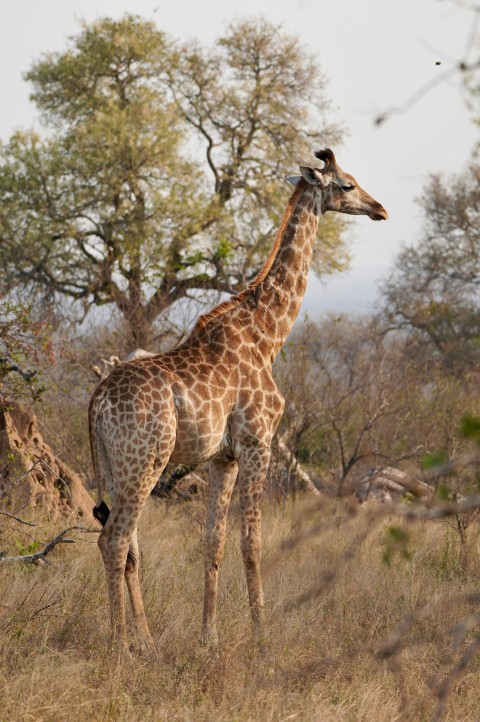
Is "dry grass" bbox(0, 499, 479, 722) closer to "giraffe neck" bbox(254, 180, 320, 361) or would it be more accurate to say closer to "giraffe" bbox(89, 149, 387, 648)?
"giraffe" bbox(89, 149, 387, 648)

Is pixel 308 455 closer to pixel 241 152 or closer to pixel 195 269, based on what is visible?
pixel 195 269

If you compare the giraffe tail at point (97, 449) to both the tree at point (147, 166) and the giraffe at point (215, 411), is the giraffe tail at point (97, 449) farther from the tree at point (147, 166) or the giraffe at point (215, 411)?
the tree at point (147, 166)

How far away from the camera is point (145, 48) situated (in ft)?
72.8

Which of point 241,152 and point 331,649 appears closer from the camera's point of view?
point 331,649

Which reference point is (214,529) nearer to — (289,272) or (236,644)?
(236,644)

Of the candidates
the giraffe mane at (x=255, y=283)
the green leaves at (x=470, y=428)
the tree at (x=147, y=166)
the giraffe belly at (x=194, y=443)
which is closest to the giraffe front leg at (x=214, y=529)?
the giraffe belly at (x=194, y=443)

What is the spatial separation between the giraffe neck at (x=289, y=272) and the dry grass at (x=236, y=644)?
1.35 meters

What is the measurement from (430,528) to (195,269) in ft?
38.6

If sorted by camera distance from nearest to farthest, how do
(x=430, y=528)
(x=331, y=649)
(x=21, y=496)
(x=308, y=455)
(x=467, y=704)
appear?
(x=467, y=704)
(x=331, y=649)
(x=21, y=496)
(x=430, y=528)
(x=308, y=455)

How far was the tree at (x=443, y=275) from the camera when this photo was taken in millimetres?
26156

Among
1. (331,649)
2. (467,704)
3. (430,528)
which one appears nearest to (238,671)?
(331,649)

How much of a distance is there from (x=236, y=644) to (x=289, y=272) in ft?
8.34

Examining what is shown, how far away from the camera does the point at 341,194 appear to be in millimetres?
6973

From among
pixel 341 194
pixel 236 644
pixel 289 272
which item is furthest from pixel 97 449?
pixel 341 194
